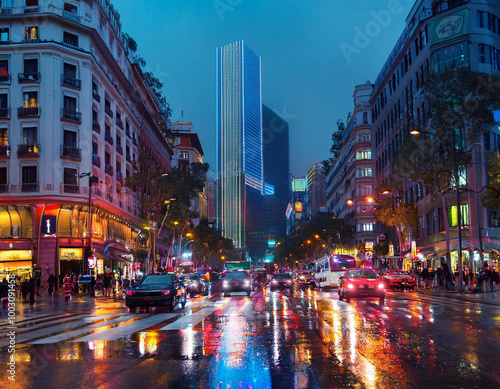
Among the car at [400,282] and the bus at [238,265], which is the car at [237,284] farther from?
the bus at [238,265]

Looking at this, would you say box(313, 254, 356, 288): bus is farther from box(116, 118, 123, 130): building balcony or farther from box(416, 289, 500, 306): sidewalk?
box(116, 118, 123, 130): building balcony

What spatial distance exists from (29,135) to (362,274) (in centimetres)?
3247

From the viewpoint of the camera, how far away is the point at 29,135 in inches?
1853

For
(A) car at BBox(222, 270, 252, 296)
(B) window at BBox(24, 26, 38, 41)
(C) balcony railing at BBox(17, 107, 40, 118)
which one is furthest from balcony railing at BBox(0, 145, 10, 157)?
(A) car at BBox(222, 270, 252, 296)

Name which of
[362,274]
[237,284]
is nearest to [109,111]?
[237,284]

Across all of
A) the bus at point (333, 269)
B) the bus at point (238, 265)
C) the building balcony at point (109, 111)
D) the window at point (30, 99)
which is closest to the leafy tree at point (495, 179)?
the bus at point (333, 269)

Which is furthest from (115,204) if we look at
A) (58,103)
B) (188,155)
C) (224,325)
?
(188,155)

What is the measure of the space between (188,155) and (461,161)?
116 m

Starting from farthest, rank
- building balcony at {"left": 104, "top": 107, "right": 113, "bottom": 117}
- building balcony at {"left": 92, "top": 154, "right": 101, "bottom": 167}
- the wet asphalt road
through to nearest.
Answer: building balcony at {"left": 104, "top": 107, "right": 113, "bottom": 117}, building balcony at {"left": 92, "top": 154, "right": 101, "bottom": 167}, the wet asphalt road

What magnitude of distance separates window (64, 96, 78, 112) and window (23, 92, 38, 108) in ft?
8.05

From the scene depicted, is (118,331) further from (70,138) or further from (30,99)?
(30,99)

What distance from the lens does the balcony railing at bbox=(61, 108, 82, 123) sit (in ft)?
155

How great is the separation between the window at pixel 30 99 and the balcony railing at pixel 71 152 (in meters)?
4.47

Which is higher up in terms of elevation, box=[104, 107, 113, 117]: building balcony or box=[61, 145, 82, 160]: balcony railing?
box=[104, 107, 113, 117]: building balcony
